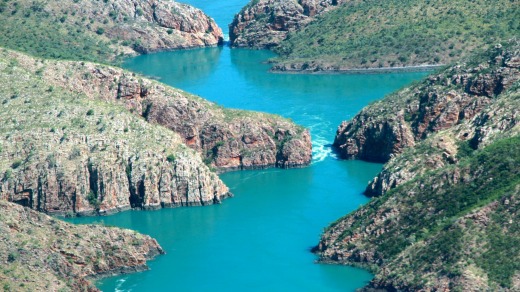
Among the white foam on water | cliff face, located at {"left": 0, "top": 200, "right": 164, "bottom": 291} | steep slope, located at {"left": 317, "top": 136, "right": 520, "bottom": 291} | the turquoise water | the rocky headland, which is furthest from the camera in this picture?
the white foam on water

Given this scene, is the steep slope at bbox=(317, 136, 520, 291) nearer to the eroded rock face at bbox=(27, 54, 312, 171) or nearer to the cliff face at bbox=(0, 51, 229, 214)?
the cliff face at bbox=(0, 51, 229, 214)

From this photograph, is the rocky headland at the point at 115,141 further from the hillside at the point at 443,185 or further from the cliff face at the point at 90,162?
the hillside at the point at 443,185

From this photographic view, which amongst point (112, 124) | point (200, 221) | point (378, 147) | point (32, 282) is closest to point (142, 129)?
point (112, 124)

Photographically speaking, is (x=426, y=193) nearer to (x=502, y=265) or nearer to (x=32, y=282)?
(x=502, y=265)

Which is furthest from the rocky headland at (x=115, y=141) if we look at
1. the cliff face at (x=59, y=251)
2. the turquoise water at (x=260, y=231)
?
the cliff face at (x=59, y=251)

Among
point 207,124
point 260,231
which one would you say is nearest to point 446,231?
point 260,231

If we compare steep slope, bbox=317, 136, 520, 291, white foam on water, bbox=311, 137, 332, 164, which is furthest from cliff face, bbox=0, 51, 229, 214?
steep slope, bbox=317, 136, 520, 291

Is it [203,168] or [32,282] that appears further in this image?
[203,168]
